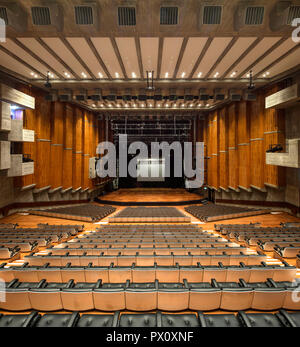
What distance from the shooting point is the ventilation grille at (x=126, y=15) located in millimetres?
5601

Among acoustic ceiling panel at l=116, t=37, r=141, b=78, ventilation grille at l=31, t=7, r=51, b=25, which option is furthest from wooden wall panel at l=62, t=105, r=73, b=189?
ventilation grille at l=31, t=7, r=51, b=25

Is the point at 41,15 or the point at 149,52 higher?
the point at 149,52

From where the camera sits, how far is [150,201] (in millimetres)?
18688

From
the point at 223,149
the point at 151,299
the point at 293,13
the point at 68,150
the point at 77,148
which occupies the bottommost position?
the point at 151,299

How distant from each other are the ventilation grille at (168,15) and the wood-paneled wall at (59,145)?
9583 mm

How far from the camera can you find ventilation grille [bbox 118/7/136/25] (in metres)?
5.60

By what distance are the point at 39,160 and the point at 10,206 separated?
123 inches

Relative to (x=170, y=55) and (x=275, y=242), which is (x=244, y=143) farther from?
(x=275, y=242)

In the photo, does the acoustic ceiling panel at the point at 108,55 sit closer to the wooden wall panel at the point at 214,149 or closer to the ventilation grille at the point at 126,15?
the ventilation grille at the point at 126,15

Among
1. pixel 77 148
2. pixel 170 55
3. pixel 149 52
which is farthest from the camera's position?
pixel 77 148

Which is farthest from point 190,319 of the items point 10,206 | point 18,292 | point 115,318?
point 10,206

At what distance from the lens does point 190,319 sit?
210cm

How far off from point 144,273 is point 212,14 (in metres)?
6.49

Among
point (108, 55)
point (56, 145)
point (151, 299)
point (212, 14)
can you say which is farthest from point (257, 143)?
point (56, 145)
